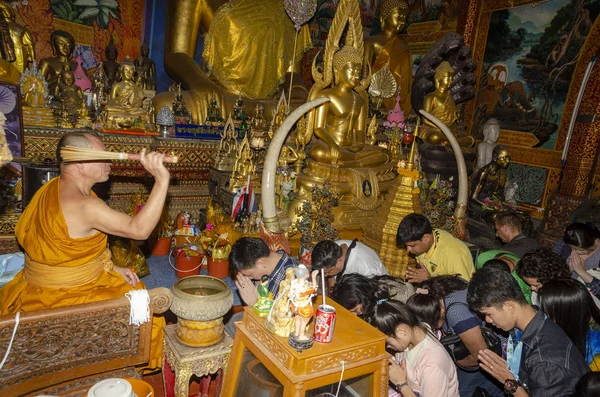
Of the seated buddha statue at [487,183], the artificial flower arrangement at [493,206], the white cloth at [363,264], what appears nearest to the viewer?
the white cloth at [363,264]

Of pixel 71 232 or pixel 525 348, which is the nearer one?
pixel 525 348

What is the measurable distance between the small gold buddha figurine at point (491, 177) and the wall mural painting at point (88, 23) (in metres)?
8.09

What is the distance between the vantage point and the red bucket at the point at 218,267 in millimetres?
4176

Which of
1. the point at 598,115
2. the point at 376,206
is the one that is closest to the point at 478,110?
the point at 598,115

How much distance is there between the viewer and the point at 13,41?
21.7 feet

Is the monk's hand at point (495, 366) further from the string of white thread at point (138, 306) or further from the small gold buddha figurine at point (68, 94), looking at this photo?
the small gold buddha figurine at point (68, 94)

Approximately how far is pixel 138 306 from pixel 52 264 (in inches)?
27.7

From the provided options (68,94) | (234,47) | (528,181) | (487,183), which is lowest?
(487,183)

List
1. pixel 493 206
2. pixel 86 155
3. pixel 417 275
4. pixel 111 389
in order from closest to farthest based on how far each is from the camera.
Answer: pixel 111 389 < pixel 86 155 < pixel 417 275 < pixel 493 206

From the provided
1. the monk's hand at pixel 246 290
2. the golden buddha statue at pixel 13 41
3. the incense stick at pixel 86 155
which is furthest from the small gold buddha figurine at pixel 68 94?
the monk's hand at pixel 246 290

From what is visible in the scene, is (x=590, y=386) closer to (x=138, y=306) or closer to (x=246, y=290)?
(x=246, y=290)

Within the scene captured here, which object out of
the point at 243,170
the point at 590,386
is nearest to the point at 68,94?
the point at 243,170

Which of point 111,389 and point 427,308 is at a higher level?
point 427,308

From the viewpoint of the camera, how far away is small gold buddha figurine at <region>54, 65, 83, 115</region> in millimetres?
6412
